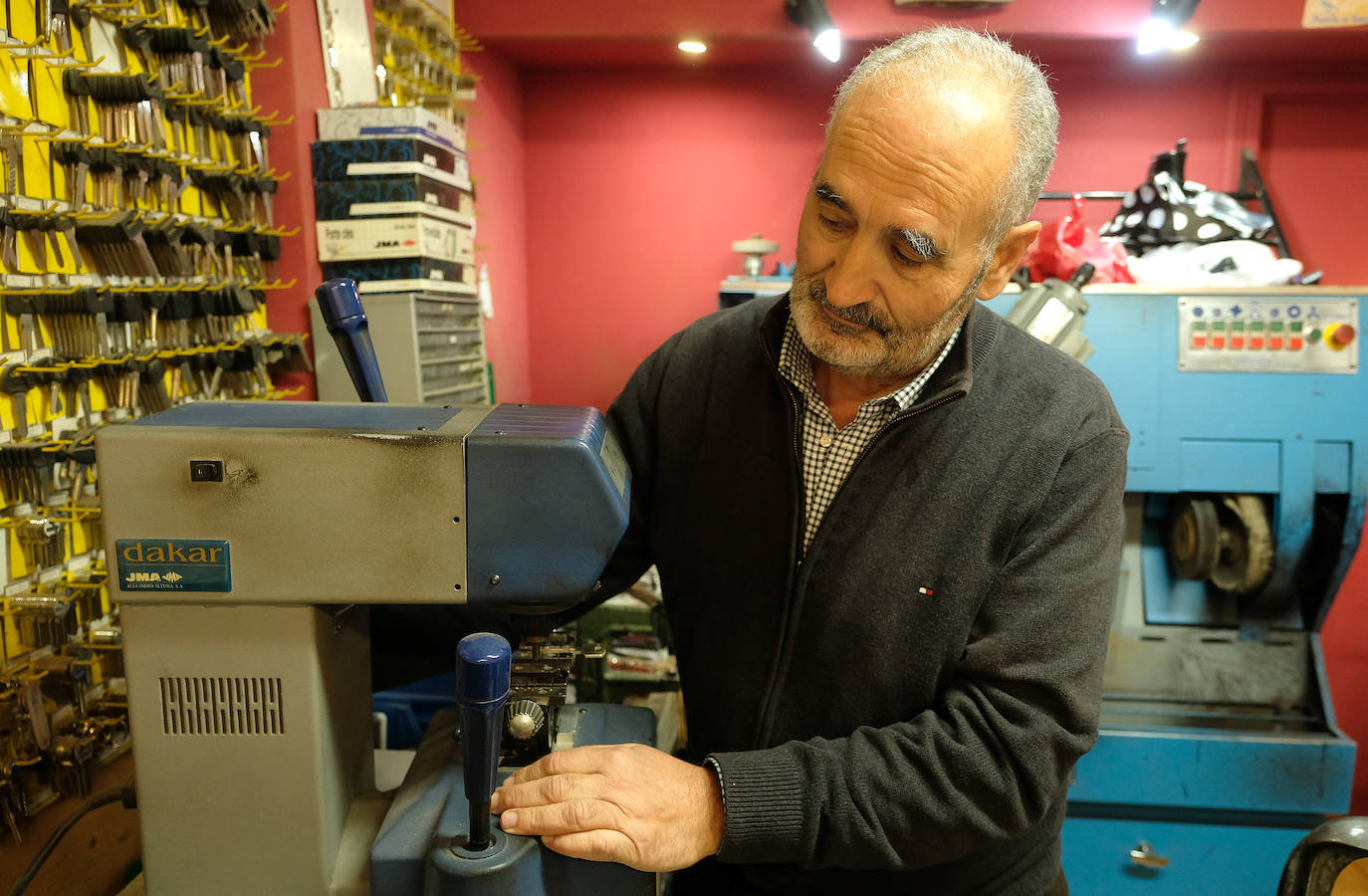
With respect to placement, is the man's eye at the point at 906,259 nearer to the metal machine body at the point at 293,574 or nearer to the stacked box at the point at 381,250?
the metal machine body at the point at 293,574

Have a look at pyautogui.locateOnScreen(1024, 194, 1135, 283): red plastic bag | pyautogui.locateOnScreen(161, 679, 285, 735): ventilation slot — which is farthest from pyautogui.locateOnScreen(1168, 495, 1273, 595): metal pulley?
pyautogui.locateOnScreen(161, 679, 285, 735): ventilation slot

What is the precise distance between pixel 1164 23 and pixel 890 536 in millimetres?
2558

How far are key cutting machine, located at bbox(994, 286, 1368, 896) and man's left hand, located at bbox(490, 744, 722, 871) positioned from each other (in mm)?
1607

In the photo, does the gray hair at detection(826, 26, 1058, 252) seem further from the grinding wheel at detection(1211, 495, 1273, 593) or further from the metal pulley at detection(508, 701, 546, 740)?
the grinding wheel at detection(1211, 495, 1273, 593)

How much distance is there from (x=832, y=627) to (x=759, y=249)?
224cm

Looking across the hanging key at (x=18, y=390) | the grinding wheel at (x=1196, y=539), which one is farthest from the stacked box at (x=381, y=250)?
the grinding wheel at (x=1196, y=539)

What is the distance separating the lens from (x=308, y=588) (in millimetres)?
773

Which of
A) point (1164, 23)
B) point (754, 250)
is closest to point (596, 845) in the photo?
point (754, 250)

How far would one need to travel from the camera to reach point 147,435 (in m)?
0.75

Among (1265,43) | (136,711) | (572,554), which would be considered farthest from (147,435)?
(1265,43)

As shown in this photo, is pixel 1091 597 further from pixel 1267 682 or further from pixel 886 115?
pixel 1267 682

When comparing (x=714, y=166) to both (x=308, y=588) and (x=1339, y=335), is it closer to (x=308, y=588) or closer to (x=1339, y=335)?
(x=1339, y=335)

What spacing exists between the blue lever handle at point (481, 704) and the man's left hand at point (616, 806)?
67 mm

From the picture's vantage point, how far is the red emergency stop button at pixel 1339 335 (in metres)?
2.08
